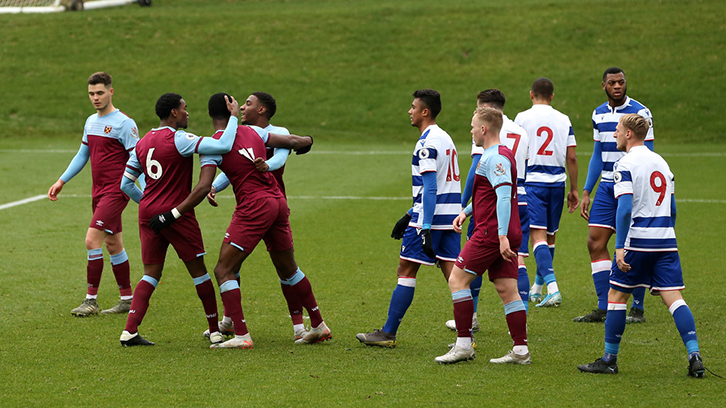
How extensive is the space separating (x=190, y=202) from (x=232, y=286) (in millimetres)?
774

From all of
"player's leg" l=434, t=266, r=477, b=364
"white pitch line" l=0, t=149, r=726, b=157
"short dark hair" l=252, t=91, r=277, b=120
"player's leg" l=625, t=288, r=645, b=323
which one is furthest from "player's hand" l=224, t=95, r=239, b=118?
"white pitch line" l=0, t=149, r=726, b=157

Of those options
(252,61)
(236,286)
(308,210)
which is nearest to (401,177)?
(308,210)

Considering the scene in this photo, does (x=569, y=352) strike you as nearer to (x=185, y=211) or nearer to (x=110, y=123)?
(x=185, y=211)

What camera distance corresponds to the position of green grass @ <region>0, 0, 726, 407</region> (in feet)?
18.7

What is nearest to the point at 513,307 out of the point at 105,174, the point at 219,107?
the point at 219,107

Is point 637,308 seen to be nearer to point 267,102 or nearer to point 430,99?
point 430,99

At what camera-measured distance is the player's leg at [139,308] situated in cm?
662

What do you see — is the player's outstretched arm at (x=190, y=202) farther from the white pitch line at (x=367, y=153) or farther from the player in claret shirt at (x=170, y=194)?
the white pitch line at (x=367, y=153)

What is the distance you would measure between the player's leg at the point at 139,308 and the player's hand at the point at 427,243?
7.59 feet

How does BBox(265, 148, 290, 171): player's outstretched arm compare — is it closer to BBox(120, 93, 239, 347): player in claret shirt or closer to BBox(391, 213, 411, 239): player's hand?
BBox(120, 93, 239, 347): player in claret shirt

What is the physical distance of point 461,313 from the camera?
6.12 m

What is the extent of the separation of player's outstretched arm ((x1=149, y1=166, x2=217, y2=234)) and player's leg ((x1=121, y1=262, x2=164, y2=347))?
583 mm

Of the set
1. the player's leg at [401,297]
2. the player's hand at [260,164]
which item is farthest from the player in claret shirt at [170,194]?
the player's leg at [401,297]

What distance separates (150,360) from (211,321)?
29.2 inches
